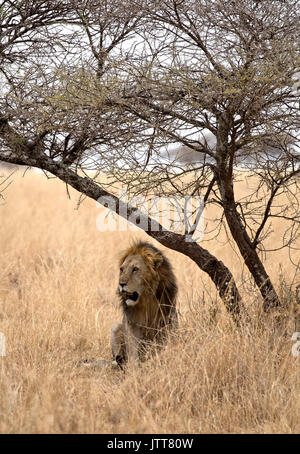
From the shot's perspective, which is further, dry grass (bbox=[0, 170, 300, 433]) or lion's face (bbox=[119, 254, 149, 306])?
lion's face (bbox=[119, 254, 149, 306])

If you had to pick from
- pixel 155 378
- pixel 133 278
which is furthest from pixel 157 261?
pixel 155 378

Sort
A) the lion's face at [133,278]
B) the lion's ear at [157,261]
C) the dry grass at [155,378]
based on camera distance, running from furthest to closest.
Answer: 1. the lion's ear at [157,261]
2. the lion's face at [133,278]
3. the dry grass at [155,378]

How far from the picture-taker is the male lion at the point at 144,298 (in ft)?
20.0

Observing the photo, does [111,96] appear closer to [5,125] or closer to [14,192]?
[5,125]

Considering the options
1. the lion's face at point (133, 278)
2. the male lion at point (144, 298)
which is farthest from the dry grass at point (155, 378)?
the lion's face at point (133, 278)

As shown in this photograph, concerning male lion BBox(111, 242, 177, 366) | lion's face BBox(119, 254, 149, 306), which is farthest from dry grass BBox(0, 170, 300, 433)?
lion's face BBox(119, 254, 149, 306)

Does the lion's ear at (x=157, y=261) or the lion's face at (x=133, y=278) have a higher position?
the lion's ear at (x=157, y=261)

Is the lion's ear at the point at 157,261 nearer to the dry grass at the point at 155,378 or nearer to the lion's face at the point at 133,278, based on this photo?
the lion's face at the point at 133,278

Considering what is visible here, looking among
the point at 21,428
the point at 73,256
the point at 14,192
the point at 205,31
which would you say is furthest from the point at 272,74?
the point at 14,192

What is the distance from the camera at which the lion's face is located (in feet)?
19.9

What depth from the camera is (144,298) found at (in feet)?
20.3

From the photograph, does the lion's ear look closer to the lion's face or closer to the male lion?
the male lion

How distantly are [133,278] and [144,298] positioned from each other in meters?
0.24

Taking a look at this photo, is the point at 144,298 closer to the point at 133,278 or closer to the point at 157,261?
the point at 133,278
